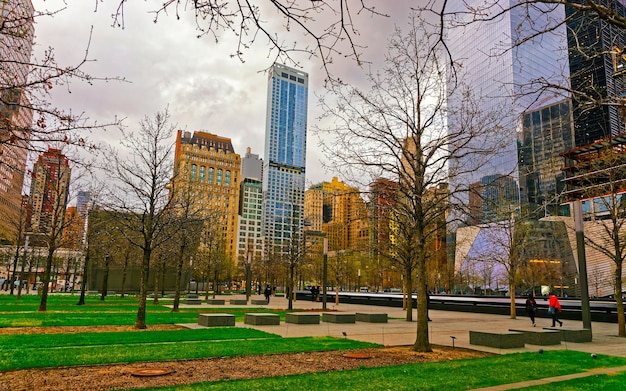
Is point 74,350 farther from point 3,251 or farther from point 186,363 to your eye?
point 3,251

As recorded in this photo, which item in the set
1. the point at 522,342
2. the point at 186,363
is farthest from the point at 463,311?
the point at 186,363

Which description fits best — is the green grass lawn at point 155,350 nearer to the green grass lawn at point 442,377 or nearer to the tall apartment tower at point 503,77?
the green grass lawn at point 442,377

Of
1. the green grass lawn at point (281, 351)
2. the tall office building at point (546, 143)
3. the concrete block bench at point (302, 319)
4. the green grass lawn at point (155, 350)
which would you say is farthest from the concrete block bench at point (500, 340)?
the concrete block bench at point (302, 319)

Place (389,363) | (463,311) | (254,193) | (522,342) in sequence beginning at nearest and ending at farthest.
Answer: (389,363), (522,342), (463,311), (254,193)

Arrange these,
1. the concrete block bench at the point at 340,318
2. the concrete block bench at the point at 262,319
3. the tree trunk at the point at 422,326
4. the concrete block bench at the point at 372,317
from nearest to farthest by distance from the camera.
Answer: the tree trunk at the point at 422,326
the concrete block bench at the point at 262,319
the concrete block bench at the point at 340,318
the concrete block bench at the point at 372,317

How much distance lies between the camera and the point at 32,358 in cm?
1047

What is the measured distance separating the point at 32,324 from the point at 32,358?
8.75m

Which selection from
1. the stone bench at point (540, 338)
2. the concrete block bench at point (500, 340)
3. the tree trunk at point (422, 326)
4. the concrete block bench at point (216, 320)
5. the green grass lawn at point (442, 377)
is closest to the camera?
the green grass lawn at point (442, 377)

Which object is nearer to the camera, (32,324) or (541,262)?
(32,324)

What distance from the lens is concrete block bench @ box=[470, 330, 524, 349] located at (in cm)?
1417

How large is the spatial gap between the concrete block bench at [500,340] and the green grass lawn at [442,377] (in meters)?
2.05

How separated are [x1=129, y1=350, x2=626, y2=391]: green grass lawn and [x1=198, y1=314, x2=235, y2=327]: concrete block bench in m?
10.6

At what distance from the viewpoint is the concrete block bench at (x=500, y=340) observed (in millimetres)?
14166

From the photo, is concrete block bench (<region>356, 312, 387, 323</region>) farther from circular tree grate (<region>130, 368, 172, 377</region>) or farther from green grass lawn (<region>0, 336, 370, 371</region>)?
circular tree grate (<region>130, 368, 172, 377</region>)
